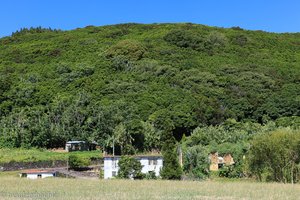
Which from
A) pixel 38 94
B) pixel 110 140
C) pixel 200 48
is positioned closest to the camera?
pixel 110 140

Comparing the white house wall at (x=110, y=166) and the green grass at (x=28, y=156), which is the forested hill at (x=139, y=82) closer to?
the green grass at (x=28, y=156)

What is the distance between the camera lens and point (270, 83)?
117 meters

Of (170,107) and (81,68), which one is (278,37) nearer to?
(81,68)

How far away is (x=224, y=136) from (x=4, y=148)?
109 ft

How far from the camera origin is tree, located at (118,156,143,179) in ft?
188

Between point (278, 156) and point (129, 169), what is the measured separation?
51.6 feet

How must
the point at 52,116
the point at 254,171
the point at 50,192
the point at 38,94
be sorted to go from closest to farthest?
the point at 50,192 < the point at 254,171 < the point at 52,116 < the point at 38,94

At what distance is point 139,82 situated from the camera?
11406 centimetres

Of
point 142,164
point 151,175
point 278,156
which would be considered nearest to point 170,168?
point 151,175

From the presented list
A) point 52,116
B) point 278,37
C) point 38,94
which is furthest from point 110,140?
point 278,37

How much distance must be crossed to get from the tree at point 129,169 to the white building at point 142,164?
3.16 metres

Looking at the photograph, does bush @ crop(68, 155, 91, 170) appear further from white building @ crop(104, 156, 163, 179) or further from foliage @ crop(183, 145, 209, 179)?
foliage @ crop(183, 145, 209, 179)

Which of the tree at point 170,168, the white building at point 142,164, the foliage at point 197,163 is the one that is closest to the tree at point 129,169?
the tree at point 170,168

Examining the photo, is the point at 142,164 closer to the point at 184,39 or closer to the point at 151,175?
the point at 151,175
